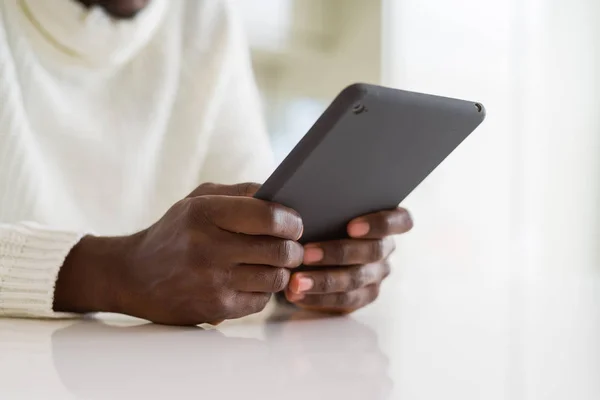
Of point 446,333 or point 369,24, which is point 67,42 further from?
point 369,24

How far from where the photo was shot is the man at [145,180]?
0.56 m

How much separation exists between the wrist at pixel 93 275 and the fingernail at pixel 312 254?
178mm

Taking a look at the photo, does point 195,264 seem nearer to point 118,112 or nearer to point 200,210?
point 200,210

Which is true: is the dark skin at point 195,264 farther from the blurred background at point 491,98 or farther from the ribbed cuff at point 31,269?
the blurred background at point 491,98

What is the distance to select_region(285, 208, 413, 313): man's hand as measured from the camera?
675 mm

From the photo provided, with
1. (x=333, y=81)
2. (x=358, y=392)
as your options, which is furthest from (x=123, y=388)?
(x=333, y=81)

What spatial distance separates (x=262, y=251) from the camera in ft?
1.82

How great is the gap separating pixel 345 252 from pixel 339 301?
7 centimetres

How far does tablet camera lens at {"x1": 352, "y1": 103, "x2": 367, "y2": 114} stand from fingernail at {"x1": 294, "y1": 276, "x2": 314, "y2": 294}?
0.24 m

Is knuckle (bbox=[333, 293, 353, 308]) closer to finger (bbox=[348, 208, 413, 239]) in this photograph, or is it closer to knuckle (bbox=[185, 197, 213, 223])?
finger (bbox=[348, 208, 413, 239])

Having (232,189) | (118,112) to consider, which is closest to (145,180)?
(118,112)

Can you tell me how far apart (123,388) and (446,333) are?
13.3 inches

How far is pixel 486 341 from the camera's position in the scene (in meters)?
0.56

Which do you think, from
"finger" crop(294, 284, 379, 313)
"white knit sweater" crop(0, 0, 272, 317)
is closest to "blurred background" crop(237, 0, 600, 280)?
"white knit sweater" crop(0, 0, 272, 317)
